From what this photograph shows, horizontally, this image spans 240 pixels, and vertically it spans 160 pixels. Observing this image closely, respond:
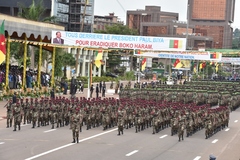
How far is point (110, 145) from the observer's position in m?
23.4

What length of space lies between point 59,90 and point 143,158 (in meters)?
28.2

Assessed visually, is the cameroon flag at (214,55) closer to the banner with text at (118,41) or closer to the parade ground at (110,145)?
the banner with text at (118,41)

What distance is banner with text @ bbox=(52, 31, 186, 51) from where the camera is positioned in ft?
143

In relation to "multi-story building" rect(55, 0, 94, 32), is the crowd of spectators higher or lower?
lower

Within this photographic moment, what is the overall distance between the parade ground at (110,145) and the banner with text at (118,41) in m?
15.4

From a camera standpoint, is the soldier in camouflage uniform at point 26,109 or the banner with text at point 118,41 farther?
the banner with text at point 118,41

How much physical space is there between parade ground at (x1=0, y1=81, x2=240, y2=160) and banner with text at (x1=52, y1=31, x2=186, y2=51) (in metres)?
15.4

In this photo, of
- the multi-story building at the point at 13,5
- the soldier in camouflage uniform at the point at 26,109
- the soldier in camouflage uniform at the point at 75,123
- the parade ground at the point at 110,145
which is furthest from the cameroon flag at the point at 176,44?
the multi-story building at the point at 13,5

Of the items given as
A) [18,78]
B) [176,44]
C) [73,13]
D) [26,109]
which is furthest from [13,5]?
[26,109]

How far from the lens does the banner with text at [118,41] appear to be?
43469mm

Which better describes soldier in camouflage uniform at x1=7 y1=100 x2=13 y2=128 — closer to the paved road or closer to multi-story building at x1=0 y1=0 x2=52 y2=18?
the paved road

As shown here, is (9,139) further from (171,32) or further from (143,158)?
(171,32)

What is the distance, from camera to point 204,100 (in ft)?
144

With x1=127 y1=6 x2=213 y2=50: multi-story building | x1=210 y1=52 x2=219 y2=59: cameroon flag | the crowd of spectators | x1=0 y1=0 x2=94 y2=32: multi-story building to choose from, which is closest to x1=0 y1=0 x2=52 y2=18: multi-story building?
x1=0 y1=0 x2=94 y2=32: multi-story building
